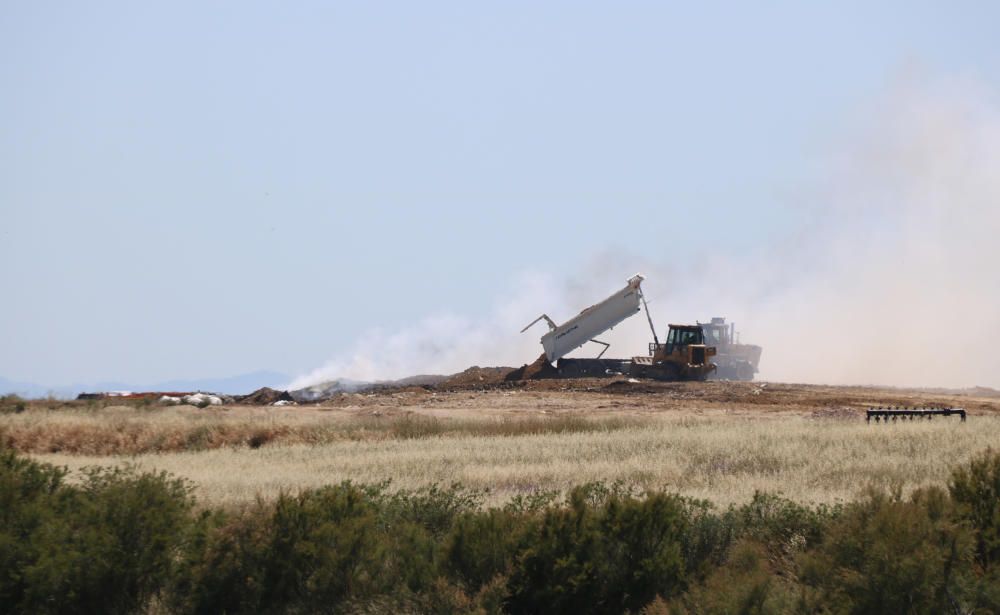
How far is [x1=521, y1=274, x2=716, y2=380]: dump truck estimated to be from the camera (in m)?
55.6

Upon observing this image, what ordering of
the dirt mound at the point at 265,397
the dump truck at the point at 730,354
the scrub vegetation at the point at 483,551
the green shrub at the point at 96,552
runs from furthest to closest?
the dump truck at the point at 730,354, the dirt mound at the point at 265,397, the green shrub at the point at 96,552, the scrub vegetation at the point at 483,551

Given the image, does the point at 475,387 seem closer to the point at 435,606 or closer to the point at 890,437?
the point at 890,437

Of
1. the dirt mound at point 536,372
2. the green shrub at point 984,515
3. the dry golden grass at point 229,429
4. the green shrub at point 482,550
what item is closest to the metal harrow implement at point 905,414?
the dry golden grass at point 229,429

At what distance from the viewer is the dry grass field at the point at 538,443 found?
64.4ft

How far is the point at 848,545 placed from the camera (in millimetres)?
12305

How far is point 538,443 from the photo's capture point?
2719 centimetres

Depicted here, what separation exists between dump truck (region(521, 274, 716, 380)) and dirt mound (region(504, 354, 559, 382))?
0.37 m

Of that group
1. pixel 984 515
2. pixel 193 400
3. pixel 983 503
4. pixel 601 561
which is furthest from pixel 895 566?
pixel 193 400

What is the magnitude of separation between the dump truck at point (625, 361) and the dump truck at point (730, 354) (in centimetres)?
1269

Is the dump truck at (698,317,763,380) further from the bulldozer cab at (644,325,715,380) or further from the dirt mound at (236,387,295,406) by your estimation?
the dirt mound at (236,387,295,406)

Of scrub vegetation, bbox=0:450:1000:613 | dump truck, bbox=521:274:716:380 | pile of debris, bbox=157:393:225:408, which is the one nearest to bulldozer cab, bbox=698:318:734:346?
dump truck, bbox=521:274:716:380

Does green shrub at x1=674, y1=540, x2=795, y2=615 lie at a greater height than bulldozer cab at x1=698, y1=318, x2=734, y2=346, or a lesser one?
lesser

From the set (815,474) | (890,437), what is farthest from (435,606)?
(890,437)

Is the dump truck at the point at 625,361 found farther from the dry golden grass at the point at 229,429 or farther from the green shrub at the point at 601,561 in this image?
the green shrub at the point at 601,561
